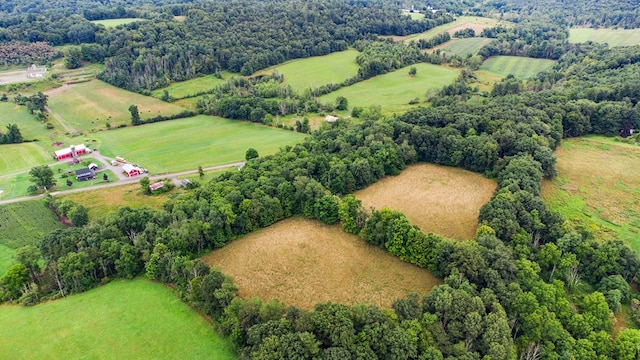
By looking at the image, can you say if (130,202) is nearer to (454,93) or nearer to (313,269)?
(313,269)

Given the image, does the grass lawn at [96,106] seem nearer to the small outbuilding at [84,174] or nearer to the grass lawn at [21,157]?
the grass lawn at [21,157]

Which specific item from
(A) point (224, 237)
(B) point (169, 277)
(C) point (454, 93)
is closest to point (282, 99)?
(C) point (454, 93)

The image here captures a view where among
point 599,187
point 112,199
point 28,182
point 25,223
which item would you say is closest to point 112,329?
point 112,199

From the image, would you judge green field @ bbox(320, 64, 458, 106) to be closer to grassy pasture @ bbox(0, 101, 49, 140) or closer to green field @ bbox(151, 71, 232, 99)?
green field @ bbox(151, 71, 232, 99)

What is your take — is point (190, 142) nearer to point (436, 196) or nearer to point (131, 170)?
point (131, 170)

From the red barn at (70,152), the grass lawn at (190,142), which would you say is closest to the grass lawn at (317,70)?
the grass lawn at (190,142)

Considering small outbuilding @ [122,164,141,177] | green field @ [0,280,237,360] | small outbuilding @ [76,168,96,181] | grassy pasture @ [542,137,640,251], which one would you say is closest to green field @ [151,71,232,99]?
small outbuilding @ [122,164,141,177]
